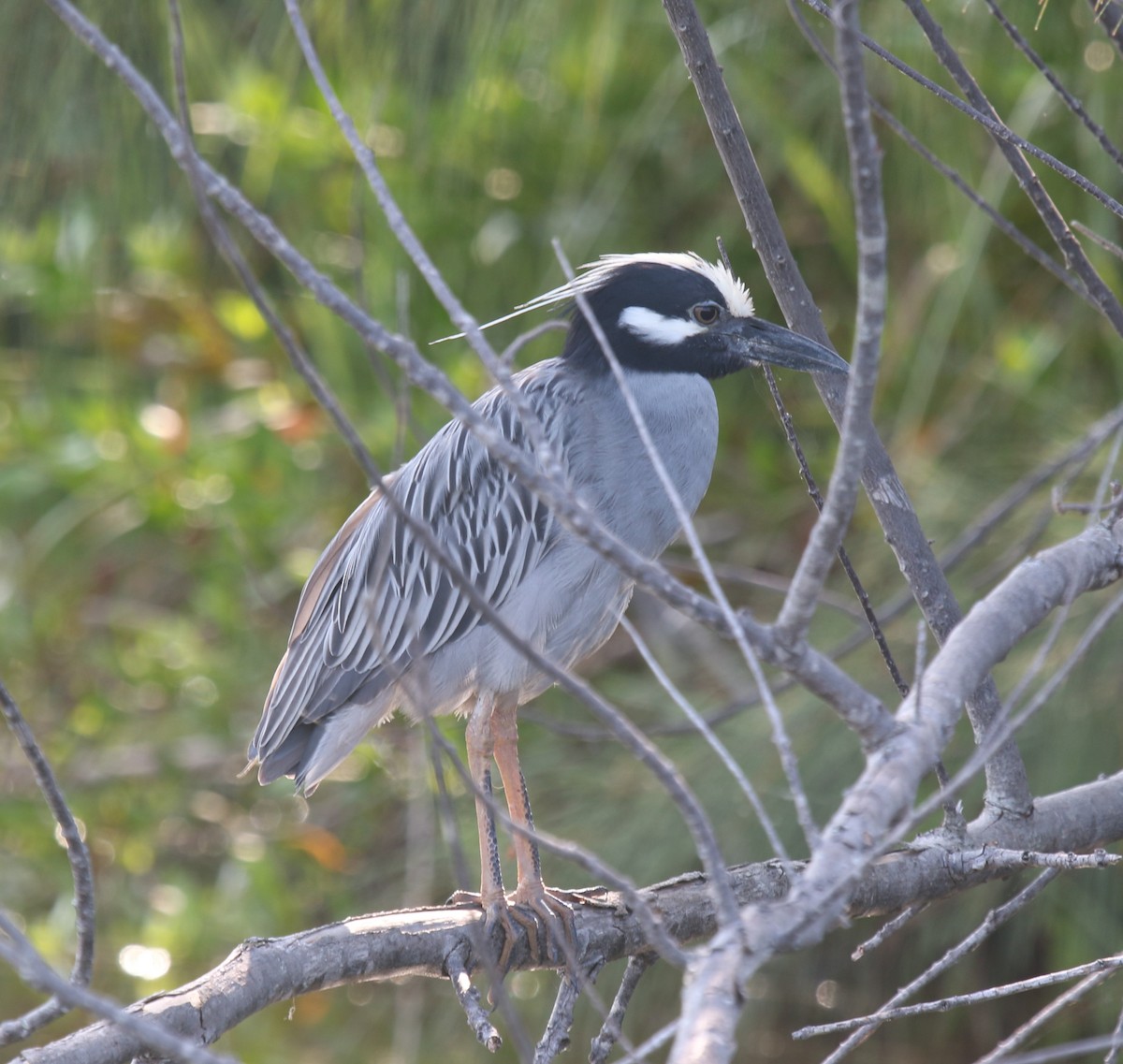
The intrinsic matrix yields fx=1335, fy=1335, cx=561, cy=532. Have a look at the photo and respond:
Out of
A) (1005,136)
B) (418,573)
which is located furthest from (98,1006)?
(418,573)

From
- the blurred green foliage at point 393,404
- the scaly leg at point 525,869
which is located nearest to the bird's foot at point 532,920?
the scaly leg at point 525,869

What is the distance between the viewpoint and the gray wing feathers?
218 centimetres

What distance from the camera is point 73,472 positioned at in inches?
129

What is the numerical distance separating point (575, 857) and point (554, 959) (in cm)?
111

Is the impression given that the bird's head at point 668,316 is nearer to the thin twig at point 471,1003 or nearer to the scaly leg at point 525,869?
the scaly leg at point 525,869

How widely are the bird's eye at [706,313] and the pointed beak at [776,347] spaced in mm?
28

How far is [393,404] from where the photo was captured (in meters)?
2.51

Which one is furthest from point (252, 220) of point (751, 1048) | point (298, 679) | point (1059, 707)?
point (751, 1048)

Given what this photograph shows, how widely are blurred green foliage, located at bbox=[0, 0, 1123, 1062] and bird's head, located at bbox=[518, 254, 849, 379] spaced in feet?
1.47

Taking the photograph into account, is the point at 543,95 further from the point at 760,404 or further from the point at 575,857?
the point at 575,857

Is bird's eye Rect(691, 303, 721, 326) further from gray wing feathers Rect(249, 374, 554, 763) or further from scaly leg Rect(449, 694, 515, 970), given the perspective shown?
scaly leg Rect(449, 694, 515, 970)

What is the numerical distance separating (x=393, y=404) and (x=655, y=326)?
56cm

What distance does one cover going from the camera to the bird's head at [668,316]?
2.16 meters

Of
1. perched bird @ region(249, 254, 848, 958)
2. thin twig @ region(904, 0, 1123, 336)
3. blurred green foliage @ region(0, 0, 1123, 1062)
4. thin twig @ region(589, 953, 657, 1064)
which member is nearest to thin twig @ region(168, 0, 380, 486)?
thin twig @ region(589, 953, 657, 1064)
